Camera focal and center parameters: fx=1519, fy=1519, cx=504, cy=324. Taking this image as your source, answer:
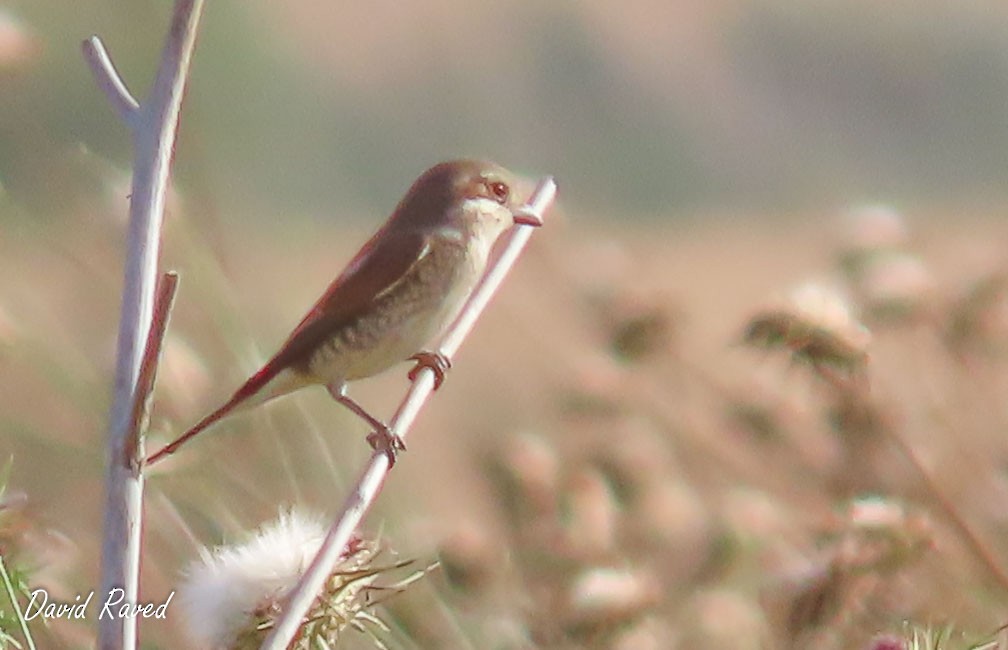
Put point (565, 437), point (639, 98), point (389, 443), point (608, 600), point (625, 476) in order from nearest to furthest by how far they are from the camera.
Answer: point (389, 443) → point (608, 600) → point (625, 476) → point (565, 437) → point (639, 98)

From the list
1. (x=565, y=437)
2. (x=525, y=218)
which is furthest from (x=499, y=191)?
(x=565, y=437)

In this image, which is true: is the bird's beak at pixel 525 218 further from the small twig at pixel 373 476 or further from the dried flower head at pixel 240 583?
the dried flower head at pixel 240 583

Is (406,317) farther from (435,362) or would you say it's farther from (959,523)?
(959,523)

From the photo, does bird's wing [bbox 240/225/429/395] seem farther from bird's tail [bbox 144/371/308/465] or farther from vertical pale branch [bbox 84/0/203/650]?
vertical pale branch [bbox 84/0/203/650]

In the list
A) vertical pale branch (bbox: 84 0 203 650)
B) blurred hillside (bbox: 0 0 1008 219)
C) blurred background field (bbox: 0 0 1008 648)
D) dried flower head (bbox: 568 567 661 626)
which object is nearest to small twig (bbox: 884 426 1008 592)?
blurred background field (bbox: 0 0 1008 648)

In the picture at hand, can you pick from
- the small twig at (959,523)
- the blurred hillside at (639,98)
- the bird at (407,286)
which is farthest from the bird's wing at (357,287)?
the blurred hillside at (639,98)

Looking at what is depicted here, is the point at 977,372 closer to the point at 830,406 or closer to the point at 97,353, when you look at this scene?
the point at 830,406
